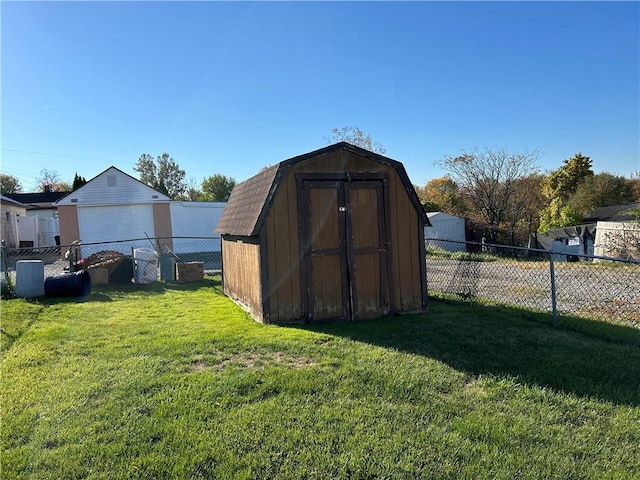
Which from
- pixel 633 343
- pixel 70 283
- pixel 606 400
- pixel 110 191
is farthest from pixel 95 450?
pixel 110 191

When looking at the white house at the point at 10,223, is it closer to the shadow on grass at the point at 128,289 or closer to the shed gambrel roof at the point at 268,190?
the shadow on grass at the point at 128,289

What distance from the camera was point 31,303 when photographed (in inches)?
305

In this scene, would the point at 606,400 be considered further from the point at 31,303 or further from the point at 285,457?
the point at 31,303

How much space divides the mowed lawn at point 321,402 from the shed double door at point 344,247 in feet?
1.72

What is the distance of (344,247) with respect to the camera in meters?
6.08

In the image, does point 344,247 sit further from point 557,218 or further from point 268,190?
point 557,218

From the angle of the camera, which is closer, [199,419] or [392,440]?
[392,440]

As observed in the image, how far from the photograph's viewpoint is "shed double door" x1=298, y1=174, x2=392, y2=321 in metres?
5.99

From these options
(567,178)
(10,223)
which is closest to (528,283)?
(10,223)

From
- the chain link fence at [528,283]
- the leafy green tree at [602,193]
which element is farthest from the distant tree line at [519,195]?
the chain link fence at [528,283]

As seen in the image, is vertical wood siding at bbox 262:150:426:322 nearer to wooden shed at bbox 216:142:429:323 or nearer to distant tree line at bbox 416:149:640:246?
wooden shed at bbox 216:142:429:323

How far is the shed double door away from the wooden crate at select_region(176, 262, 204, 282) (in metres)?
6.12

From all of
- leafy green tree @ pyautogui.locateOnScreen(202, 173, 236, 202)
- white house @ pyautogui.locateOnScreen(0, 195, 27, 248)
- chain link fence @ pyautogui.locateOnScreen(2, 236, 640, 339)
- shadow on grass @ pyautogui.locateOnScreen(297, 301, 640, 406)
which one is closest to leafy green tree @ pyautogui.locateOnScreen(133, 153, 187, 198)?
leafy green tree @ pyautogui.locateOnScreen(202, 173, 236, 202)

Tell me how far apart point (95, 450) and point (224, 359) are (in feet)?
5.87
